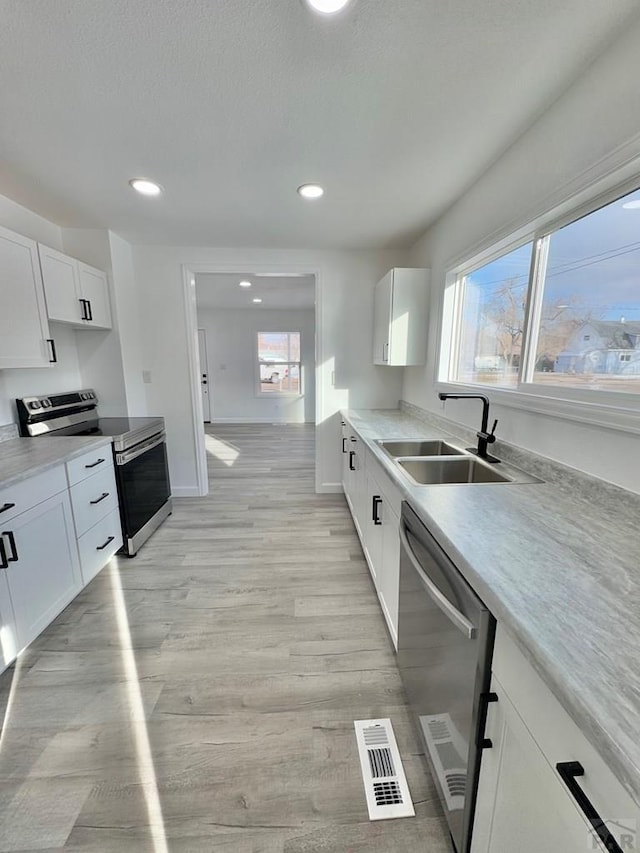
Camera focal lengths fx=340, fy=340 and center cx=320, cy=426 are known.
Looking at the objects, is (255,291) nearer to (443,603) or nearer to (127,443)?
(127,443)

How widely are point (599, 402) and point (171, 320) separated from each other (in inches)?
134

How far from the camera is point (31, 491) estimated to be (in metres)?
1.68

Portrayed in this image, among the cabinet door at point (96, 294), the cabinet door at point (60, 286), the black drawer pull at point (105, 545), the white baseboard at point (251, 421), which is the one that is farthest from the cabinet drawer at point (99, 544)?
the white baseboard at point (251, 421)

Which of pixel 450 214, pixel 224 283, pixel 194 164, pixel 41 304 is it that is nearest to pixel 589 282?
pixel 450 214

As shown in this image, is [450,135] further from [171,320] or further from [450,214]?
[171,320]

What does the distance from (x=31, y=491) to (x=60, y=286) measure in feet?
5.13

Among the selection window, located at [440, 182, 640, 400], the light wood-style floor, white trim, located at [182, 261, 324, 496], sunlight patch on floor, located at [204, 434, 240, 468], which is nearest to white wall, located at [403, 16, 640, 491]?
window, located at [440, 182, 640, 400]

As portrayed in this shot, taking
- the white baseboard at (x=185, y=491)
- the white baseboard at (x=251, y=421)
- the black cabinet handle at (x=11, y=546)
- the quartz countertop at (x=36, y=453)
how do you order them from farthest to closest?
1. the white baseboard at (x=251, y=421)
2. the white baseboard at (x=185, y=491)
3. the quartz countertop at (x=36, y=453)
4. the black cabinet handle at (x=11, y=546)

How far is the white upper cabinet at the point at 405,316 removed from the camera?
2775 millimetres

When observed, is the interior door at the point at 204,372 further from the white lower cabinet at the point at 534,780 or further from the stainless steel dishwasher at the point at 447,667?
the white lower cabinet at the point at 534,780

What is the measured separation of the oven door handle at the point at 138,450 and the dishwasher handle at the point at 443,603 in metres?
2.09

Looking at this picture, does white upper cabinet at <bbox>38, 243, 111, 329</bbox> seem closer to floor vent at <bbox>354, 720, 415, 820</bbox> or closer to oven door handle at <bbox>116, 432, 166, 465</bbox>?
oven door handle at <bbox>116, 432, 166, 465</bbox>

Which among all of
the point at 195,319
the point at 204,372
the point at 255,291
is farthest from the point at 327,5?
the point at 204,372

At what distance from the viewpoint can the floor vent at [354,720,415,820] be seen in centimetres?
112
